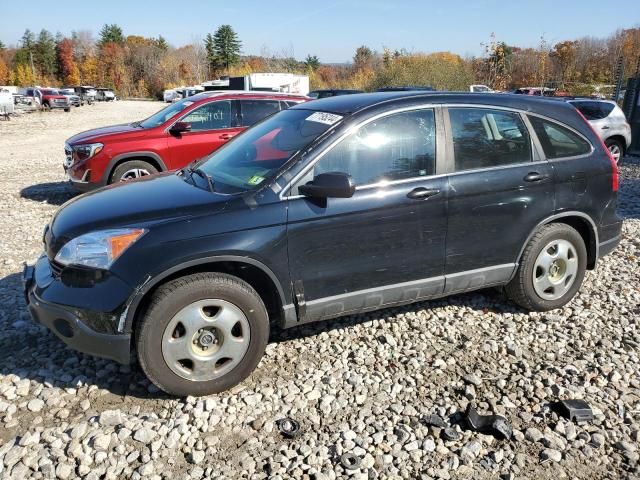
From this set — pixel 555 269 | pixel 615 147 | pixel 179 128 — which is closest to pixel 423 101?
pixel 555 269

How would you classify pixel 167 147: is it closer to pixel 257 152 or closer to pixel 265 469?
pixel 257 152

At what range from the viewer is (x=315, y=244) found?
3.41m

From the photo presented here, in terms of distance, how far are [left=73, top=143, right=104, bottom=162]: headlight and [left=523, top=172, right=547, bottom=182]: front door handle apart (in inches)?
251

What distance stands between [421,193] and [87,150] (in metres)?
6.20

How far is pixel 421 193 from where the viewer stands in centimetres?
368

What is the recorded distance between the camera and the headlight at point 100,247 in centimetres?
305

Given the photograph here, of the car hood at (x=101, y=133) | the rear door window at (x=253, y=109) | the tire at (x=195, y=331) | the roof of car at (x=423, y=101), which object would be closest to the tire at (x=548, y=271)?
the roof of car at (x=423, y=101)

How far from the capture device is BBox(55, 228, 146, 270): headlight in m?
3.05

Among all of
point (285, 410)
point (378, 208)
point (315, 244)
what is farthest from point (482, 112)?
point (285, 410)

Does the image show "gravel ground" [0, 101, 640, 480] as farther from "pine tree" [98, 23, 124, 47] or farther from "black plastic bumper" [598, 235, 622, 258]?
"pine tree" [98, 23, 124, 47]

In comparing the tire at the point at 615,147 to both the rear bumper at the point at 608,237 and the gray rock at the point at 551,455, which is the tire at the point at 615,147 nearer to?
the rear bumper at the point at 608,237

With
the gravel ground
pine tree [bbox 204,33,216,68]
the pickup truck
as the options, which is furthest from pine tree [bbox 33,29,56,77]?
the gravel ground

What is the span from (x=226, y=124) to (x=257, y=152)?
5.08 m

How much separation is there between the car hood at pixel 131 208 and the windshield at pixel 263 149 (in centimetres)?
23
